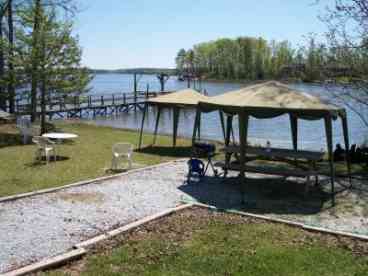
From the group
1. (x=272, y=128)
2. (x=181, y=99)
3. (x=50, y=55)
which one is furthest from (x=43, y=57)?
(x=272, y=128)

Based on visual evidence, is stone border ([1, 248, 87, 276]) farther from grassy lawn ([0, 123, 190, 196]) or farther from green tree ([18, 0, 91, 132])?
green tree ([18, 0, 91, 132])

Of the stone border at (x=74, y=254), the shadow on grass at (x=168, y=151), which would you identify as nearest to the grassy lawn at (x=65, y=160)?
the shadow on grass at (x=168, y=151)

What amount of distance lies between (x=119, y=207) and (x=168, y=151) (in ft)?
24.5

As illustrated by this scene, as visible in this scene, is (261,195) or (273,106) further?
(261,195)

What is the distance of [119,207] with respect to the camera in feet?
25.0

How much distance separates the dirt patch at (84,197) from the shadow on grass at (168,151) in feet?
18.8

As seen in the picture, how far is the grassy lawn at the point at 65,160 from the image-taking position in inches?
375

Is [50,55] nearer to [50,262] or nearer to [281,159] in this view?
[281,159]

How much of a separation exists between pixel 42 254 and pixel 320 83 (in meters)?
10.5

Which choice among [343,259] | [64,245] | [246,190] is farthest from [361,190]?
[64,245]

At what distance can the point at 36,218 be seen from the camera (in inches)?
272

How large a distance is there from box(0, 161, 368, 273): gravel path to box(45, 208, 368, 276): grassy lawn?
24.1 inches

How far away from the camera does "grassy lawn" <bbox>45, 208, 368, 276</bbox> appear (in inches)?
200

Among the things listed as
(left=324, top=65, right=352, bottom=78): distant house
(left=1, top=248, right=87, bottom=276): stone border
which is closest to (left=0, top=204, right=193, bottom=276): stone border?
(left=1, top=248, right=87, bottom=276): stone border
